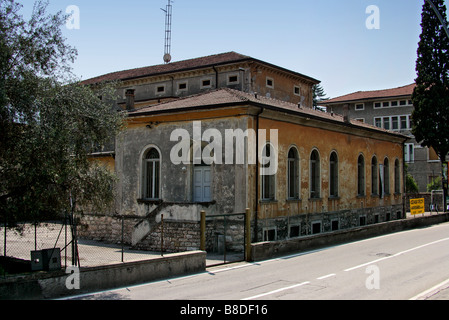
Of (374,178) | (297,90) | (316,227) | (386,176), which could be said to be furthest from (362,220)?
(297,90)

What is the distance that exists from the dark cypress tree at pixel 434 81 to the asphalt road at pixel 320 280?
2496 centimetres

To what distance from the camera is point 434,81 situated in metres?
39.0

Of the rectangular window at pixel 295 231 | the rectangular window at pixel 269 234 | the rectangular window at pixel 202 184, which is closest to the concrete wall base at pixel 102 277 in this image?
the rectangular window at pixel 269 234

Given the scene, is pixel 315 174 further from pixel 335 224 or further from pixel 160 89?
pixel 160 89

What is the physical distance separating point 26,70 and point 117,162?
487 inches

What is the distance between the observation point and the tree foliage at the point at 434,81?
38750 millimetres

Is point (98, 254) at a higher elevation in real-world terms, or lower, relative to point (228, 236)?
lower

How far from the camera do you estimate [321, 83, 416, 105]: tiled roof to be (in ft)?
188

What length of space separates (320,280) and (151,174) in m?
12.2

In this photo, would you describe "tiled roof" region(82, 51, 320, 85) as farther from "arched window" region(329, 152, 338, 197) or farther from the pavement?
the pavement
